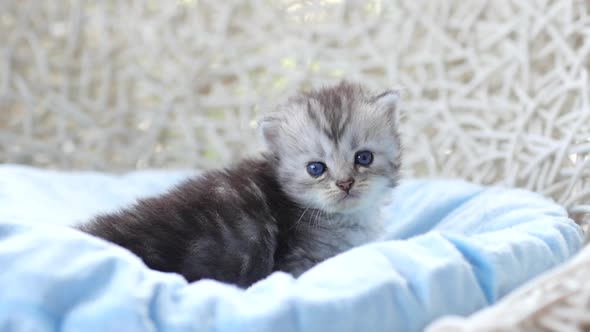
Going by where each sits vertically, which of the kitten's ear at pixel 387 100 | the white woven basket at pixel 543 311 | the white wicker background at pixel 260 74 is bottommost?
the white wicker background at pixel 260 74

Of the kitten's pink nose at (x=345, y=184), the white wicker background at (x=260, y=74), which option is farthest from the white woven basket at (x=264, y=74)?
the kitten's pink nose at (x=345, y=184)

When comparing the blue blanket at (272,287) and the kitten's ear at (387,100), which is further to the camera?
the kitten's ear at (387,100)

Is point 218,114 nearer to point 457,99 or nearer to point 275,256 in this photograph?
point 457,99

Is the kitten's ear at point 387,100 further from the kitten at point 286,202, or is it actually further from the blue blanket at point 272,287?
the blue blanket at point 272,287

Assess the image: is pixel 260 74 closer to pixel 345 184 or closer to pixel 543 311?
pixel 345 184

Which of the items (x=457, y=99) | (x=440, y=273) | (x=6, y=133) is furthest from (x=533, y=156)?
(x=6, y=133)

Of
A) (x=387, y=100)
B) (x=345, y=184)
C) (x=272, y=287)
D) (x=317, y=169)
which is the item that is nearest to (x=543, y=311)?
(x=272, y=287)

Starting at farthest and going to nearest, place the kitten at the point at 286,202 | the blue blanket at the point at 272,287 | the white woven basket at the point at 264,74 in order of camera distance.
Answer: the white woven basket at the point at 264,74
the kitten at the point at 286,202
the blue blanket at the point at 272,287

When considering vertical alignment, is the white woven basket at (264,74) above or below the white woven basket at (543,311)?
below
